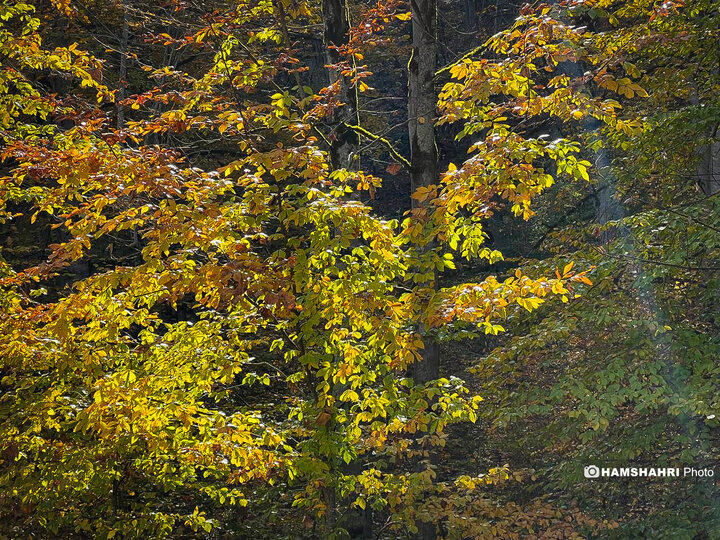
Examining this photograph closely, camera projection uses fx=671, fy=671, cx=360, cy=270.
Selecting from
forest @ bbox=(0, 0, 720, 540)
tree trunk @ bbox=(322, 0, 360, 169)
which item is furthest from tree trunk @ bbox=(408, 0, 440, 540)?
tree trunk @ bbox=(322, 0, 360, 169)

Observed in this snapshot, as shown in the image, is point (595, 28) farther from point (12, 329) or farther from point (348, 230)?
point (12, 329)

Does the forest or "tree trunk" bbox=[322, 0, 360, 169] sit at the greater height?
"tree trunk" bbox=[322, 0, 360, 169]

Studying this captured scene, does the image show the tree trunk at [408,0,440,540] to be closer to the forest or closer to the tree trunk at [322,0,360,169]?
the forest

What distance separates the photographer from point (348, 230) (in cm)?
422

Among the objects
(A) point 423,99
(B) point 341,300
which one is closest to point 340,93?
(A) point 423,99

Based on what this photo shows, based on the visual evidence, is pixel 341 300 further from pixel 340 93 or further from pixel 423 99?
pixel 340 93

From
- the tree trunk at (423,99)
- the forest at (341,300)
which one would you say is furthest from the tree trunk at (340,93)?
the tree trunk at (423,99)

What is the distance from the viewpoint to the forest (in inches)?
174

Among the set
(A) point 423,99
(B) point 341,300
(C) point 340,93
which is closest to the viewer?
(B) point 341,300

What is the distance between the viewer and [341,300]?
444 centimetres

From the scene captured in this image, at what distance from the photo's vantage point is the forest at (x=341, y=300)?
4.41 meters

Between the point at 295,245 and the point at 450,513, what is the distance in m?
4.40

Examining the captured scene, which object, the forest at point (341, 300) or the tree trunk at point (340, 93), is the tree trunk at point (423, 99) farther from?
the tree trunk at point (340, 93)

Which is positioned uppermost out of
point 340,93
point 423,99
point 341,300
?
point 340,93
